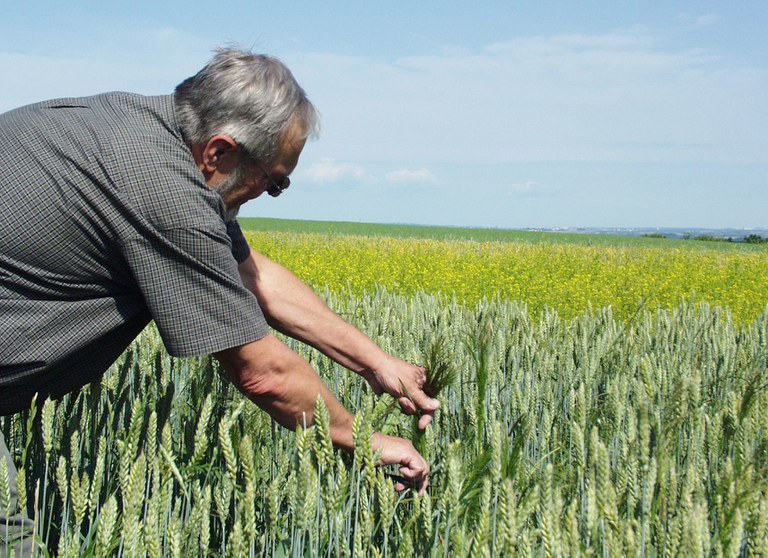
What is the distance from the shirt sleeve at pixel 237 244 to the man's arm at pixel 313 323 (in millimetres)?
31

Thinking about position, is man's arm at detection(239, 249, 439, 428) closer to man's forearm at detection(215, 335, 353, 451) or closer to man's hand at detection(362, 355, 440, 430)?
man's hand at detection(362, 355, 440, 430)

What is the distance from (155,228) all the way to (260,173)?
0.37m

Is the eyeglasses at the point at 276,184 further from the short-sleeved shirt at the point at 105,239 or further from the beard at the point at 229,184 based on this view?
the short-sleeved shirt at the point at 105,239

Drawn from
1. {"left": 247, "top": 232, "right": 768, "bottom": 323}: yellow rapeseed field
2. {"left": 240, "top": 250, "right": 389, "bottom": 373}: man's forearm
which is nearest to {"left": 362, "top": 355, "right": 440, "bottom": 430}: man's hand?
{"left": 240, "top": 250, "right": 389, "bottom": 373}: man's forearm

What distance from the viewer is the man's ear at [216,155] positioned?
1896 mm

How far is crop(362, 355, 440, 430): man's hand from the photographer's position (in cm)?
188

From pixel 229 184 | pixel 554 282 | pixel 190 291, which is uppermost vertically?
pixel 229 184

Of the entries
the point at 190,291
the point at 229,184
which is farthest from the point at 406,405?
the point at 229,184

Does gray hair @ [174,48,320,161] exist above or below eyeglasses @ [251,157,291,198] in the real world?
above

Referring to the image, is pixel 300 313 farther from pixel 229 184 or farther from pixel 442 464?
pixel 442 464

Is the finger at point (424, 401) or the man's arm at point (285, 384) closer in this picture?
the man's arm at point (285, 384)

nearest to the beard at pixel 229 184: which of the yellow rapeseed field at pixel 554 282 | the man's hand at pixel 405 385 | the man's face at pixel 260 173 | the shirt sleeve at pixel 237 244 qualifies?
the man's face at pixel 260 173

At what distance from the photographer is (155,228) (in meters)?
1.72

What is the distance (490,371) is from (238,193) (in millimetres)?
1030
